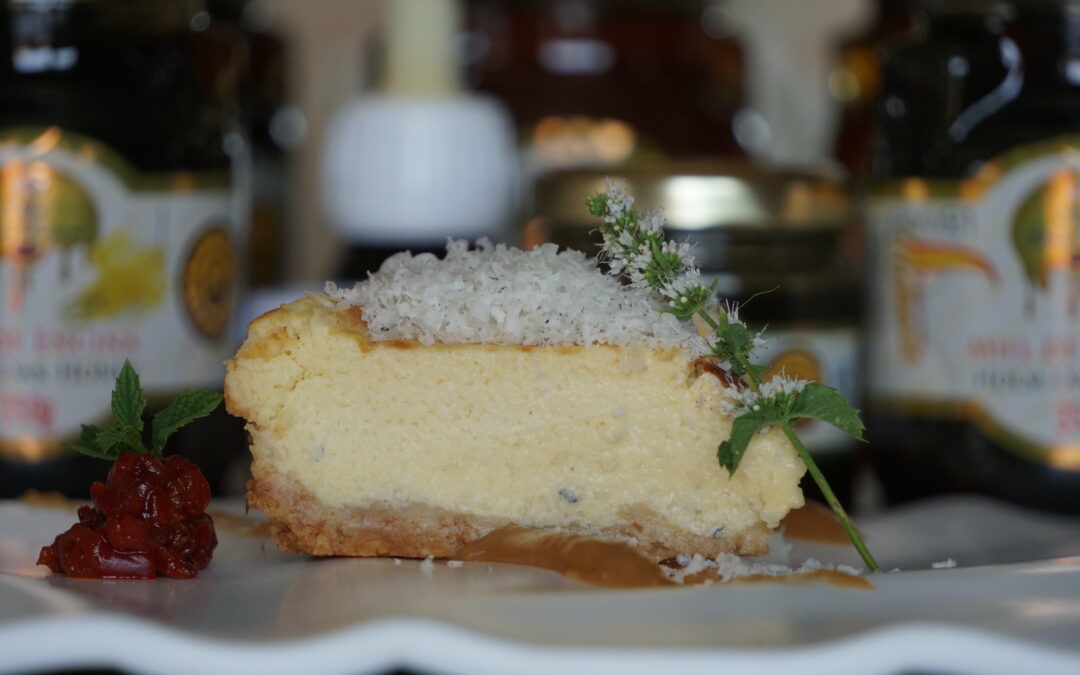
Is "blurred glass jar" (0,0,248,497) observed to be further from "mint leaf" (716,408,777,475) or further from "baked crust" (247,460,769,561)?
"mint leaf" (716,408,777,475)

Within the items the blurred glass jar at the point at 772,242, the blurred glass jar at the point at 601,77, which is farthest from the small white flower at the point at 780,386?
Result: the blurred glass jar at the point at 601,77

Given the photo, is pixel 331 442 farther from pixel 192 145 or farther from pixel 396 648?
pixel 192 145

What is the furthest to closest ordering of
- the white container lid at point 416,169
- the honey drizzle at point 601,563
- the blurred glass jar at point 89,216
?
the white container lid at point 416,169 → the blurred glass jar at point 89,216 → the honey drizzle at point 601,563

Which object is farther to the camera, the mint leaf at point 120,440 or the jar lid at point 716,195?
the jar lid at point 716,195

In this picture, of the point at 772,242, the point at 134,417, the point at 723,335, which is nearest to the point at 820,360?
the point at 772,242

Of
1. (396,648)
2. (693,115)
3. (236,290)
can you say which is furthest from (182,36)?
(396,648)

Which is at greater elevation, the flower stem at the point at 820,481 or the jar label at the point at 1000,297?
the jar label at the point at 1000,297

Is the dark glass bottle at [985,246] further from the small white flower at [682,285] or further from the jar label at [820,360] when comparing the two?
the small white flower at [682,285]

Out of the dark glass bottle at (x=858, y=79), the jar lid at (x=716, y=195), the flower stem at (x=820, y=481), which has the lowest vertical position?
the flower stem at (x=820, y=481)
